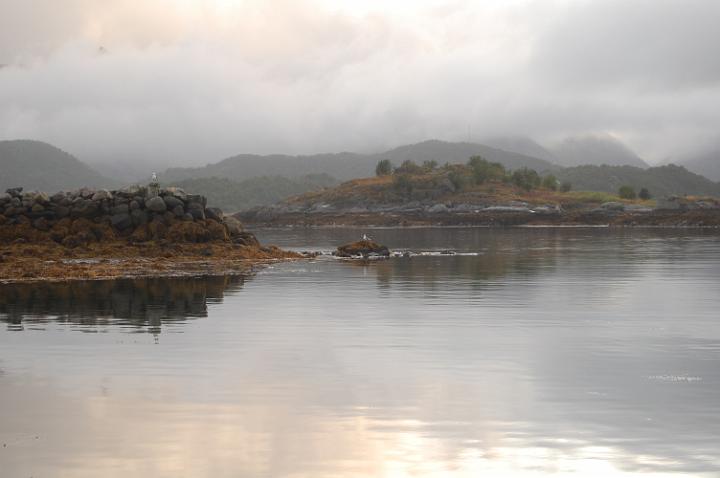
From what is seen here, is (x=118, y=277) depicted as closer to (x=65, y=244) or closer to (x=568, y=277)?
(x=65, y=244)

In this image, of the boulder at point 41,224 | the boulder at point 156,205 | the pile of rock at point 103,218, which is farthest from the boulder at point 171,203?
the boulder at point 41,224

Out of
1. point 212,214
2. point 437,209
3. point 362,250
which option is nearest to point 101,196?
point 212,214

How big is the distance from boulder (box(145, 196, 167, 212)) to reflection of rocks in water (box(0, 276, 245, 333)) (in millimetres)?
14982

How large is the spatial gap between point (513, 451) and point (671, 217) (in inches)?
5886

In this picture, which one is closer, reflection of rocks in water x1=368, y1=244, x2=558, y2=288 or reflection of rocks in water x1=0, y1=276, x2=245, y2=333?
reflection of rocks in water x1=0, y1=276, x2=245, y2=333

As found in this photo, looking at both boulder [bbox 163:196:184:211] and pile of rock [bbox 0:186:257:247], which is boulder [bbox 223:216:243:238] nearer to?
pile of rock [bbox 0:186:257:247]

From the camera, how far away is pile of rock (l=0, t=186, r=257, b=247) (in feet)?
153

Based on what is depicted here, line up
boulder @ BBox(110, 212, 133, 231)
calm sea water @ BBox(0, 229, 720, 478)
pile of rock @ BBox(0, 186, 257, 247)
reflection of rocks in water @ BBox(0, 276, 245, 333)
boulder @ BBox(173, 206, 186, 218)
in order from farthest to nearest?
boulder @ BBox(173, 206, 186, 218) < boulder @ BBox(110, 212, 133, 231) < pile of rock @ BBox(0, 186, 257, 247) < reflection of rocks in water @ BBox(0, 276, 245, 333) < calm sea water @ BBox(0, 229, 720, 478)

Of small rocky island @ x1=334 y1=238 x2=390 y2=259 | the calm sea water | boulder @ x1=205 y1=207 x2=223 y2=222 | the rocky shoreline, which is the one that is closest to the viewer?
the calm sea water

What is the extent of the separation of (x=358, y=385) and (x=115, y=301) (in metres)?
14.7

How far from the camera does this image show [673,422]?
11.7 m

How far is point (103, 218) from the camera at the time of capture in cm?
4847

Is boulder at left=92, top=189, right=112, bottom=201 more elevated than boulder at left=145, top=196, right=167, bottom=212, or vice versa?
boulder at left=92, top=189, right=112, bottom=201

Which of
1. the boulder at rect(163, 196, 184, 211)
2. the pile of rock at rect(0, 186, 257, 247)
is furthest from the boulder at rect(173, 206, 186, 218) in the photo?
the boulder at rect(163, 196, 184, 211)
